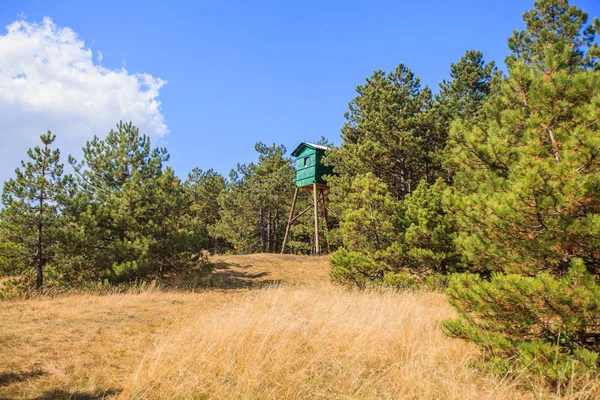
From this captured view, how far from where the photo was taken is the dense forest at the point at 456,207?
3.99 metres

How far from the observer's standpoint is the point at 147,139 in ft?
53.8

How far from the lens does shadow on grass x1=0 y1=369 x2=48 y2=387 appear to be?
449 cm

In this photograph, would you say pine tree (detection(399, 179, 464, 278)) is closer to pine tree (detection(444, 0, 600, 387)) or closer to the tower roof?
pine tree (detection(444, 0, 600, 387))

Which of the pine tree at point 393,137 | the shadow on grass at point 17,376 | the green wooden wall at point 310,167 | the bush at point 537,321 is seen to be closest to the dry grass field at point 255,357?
the shadow on grass at point 17,376

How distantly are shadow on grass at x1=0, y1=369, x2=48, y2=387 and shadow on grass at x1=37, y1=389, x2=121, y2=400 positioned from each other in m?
0.69

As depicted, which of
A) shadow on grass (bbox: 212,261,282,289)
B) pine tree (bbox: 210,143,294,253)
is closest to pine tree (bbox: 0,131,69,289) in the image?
shadow on grass (bbox: 212,261,282,289)

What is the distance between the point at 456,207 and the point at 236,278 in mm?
13663

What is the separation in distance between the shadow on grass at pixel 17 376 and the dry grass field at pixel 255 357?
1 centimetres

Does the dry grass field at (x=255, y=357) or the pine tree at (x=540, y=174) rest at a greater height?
the pine tree at (x=540, y=174)

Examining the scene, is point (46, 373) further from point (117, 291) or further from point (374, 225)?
point (374, 225)

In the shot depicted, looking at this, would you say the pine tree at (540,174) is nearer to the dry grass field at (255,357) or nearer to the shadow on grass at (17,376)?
the dry grass field at (255,357)

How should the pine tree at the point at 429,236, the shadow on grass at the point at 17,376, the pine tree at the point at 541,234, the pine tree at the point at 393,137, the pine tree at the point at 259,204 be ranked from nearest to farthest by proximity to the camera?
the pine tree at the point at 541,234, the shadow on grass at the point at 17,376, the pine tree at the point at 429,236, the pine tree at the point at 393,137, the pine tree at the point at 259,204

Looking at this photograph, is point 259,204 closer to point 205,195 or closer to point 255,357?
point 205,195

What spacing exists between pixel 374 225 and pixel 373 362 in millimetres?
7683
